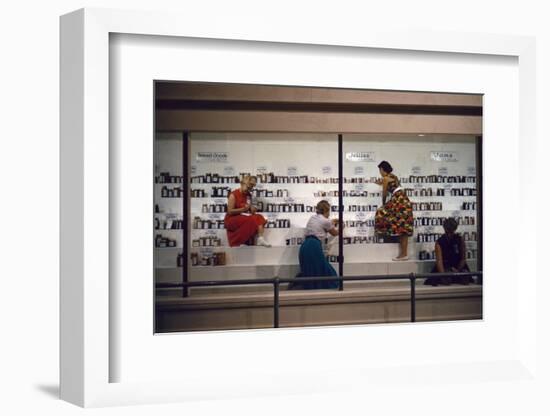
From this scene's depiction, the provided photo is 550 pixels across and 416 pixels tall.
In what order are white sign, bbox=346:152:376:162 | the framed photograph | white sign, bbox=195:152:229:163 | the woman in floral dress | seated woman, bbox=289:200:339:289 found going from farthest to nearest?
the woman in floral dress → white sign, bbox=346:152:376:162 → seated woman, bbox=289:200:339:289 → white sign, bbox=195:152:229:163 → the framed photograph

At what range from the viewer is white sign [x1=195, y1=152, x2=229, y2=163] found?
9.41 metres

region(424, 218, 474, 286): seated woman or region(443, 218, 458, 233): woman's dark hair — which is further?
region(443, 218, 458, 233): woman's dark hair

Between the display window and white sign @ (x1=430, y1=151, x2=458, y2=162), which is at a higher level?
white sign @ (x1=430, y1=151, x2=458, y2=162)

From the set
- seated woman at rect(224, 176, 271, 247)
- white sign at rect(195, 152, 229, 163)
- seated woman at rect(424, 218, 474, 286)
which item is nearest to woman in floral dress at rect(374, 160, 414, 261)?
seated woman at rect(424, 218, 474, 286)

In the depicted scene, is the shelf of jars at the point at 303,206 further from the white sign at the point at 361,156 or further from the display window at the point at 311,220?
the white sign at the point at 361,156

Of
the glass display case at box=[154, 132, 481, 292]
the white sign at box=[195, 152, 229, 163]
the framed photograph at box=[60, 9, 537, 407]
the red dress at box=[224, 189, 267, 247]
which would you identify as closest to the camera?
the framed photograph at box=[60, 9, 537, 407]

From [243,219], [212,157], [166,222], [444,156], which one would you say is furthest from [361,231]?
[166,222]

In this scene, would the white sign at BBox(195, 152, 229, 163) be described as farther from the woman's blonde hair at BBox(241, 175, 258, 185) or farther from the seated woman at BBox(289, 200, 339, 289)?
the seated woman at BBox(289, 200, 339, 289)

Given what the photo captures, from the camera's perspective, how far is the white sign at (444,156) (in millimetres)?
9953

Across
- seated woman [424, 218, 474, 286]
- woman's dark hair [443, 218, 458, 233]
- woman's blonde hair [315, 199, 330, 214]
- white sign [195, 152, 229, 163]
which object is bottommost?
seated woman [424, 218, 474, 286]

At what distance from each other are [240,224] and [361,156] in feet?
5.75

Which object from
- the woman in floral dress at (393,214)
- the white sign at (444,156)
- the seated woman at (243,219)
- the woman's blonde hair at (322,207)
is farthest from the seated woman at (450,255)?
the seated woman at (243,219)

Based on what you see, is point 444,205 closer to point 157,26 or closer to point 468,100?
point 468,100

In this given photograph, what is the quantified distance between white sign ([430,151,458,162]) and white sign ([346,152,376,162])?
0.74 meters
